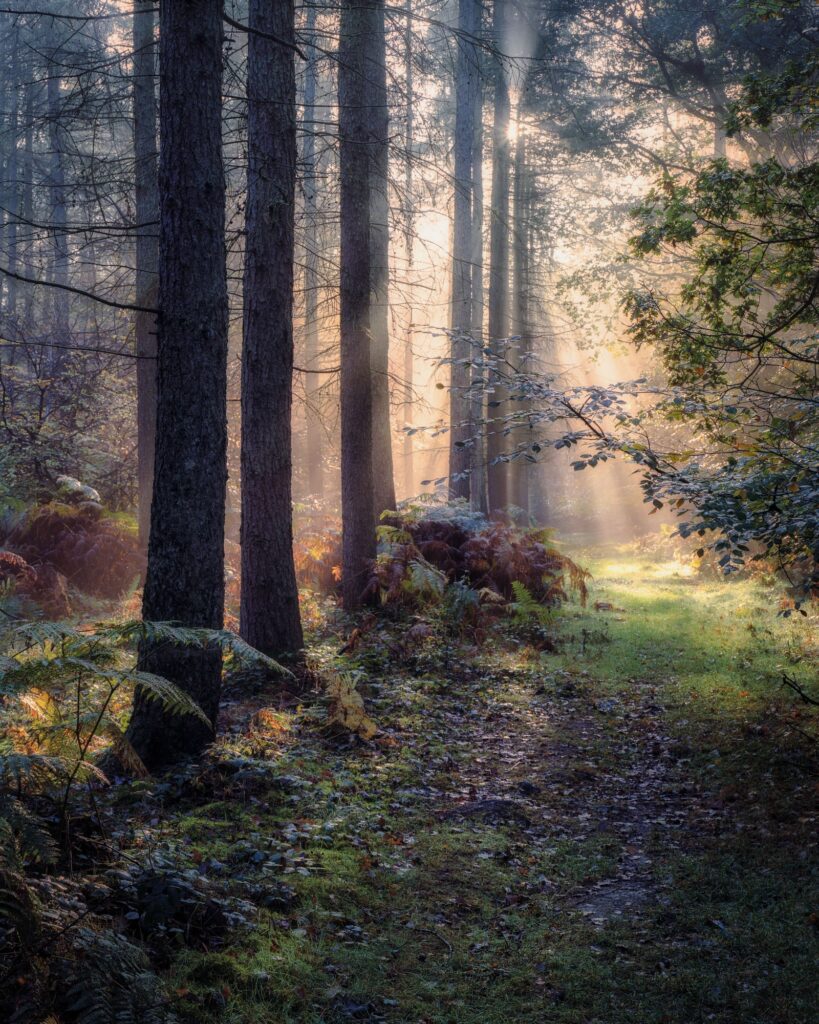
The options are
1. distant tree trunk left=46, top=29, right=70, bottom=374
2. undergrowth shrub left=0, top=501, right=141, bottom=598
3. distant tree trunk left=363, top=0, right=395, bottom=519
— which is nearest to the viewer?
distant tree trunk left=46, top=29, right=70, bottom=374

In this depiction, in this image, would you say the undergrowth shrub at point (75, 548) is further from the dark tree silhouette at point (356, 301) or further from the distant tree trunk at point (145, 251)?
the dark tree silhouette at point (356, 301)

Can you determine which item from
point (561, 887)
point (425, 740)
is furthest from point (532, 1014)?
point (425, 740)

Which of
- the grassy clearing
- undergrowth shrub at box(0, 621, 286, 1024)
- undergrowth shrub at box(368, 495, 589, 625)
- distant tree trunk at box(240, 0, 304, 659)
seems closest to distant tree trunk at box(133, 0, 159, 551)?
distant tree trunk at box(240, 0, 304, 659)

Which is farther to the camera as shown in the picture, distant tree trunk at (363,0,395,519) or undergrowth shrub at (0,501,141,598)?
undergrowth shrub at (0,501,141,598)

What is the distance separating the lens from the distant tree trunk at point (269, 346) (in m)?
8.10

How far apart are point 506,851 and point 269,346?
5.36 metres

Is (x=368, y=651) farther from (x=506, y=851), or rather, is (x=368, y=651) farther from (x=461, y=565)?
(x=506, y=851)

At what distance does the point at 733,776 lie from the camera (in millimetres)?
6582

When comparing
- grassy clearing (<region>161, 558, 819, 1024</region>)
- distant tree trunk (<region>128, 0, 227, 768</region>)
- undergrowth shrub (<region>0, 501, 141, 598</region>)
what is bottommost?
grassy clearing (<region>161, 558, 819, 1024</region>)

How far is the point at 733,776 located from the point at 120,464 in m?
12.6

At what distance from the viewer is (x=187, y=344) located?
5680mm

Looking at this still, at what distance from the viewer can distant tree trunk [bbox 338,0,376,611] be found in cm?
1034

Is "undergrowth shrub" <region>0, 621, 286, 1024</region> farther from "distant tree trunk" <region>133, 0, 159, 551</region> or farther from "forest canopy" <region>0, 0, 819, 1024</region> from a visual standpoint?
"distant tree trunk" <region>133, 0, 159, 551</region>

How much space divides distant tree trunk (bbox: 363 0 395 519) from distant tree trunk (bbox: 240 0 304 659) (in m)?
1.97
